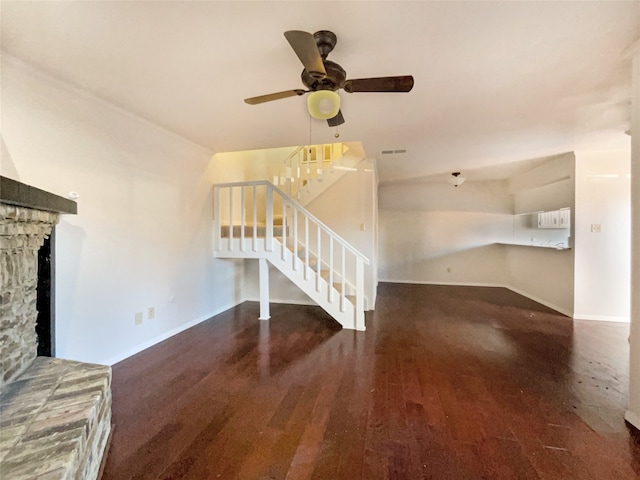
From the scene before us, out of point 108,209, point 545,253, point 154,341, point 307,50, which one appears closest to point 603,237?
point 545,253

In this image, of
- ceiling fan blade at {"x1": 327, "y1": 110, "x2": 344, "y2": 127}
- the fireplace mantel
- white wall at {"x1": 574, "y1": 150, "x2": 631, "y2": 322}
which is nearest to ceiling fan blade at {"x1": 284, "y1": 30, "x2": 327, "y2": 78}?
ceiling fan blade at {"x1": 327, "y1": 110, "x2": 344, "y2": 127}

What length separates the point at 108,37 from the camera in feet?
5.22

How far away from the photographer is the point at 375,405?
6.33ft

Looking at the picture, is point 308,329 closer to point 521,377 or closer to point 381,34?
point 521,377

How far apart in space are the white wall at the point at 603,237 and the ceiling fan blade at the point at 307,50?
4296mm

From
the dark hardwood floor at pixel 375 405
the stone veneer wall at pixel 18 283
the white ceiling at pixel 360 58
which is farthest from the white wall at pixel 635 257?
the stone veneer wall at pixel 18 283

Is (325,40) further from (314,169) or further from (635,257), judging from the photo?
(314,169)

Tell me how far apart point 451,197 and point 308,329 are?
514 centimetres

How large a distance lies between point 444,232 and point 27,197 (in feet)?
23.2

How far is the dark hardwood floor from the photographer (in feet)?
4.69

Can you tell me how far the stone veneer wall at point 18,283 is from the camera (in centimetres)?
142

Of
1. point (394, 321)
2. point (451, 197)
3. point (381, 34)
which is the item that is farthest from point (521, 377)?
point (451, 197)

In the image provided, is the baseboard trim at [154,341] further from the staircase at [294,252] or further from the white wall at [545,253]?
the white wall at [545,253]

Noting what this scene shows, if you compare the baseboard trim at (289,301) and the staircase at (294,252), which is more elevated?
the staircase at (294,252)
